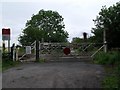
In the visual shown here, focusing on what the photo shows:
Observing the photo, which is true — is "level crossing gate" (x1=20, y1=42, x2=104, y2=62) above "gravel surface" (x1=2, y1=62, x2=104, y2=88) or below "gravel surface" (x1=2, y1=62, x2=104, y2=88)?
above

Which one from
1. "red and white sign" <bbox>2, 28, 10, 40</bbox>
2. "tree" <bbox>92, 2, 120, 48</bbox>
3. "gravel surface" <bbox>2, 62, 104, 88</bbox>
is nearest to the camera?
"gravel surface" <bbox>2, 62, 104, 88</bbox>

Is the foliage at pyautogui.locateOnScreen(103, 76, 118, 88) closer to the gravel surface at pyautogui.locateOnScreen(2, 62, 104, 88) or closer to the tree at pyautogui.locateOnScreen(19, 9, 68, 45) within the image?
the gravel surface at pyautogui.locateOnScreen(2, 62, 104, 88)

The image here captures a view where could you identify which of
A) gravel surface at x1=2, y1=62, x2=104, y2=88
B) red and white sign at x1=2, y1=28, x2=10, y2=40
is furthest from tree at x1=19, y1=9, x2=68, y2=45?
gravel surface at x1=2, y1=62, x2=104, y2=88

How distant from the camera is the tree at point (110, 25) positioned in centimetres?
Answer: 2480

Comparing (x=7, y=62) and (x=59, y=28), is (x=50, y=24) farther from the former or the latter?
(x=7, y=62)

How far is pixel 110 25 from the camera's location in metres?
25.3

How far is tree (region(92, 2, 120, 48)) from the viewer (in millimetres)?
24797

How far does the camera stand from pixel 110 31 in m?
25.2

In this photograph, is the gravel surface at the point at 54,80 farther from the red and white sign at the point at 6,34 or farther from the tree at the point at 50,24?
the tree at the point at 50,24

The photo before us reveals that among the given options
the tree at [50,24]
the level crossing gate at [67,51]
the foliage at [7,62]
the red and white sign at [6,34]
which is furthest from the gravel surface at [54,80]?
the tree at [50,24]

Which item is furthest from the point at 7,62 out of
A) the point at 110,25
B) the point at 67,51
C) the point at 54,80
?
the point at 110,25

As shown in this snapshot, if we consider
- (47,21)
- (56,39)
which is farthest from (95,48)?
(47,21)

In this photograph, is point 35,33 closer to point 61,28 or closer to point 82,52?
point 61,28

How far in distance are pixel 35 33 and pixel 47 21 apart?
20.9m
